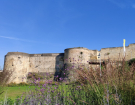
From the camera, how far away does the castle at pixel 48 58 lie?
77.3 feet

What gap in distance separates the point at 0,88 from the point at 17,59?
20.0 m

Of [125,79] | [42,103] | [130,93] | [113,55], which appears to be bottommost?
[42,103]

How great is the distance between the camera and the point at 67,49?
23891 mm

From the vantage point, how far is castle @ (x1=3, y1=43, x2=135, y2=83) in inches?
928

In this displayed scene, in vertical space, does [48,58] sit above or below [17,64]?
above

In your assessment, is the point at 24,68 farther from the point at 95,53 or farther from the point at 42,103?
the point at 42,103

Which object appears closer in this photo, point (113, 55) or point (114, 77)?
point (114, 77)

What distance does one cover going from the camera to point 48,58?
2652cm

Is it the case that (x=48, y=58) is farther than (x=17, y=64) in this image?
Yes

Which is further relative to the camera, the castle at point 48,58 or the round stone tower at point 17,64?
the round stone tower at point 17,64

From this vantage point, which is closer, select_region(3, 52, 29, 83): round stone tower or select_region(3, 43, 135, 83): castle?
select_region(3, 43, 135, 83): castle

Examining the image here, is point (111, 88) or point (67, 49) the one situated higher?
point (67, 49)

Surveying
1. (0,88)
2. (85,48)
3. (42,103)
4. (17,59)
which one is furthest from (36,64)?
(42,103)

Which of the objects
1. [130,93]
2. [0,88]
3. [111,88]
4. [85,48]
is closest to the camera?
[130,93]
